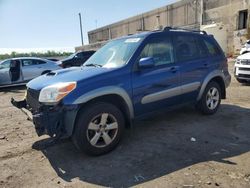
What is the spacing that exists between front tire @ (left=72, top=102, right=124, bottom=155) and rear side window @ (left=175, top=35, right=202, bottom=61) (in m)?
1.86

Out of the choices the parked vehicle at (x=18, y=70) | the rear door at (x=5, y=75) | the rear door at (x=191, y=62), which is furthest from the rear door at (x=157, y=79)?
the rear door at (x=5, y=75)

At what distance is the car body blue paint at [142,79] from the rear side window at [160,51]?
74 millimetres

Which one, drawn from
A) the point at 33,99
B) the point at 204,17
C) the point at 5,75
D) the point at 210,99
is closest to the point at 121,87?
the point at 33,99

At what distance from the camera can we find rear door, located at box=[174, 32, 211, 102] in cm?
521

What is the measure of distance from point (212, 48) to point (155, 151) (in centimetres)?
299

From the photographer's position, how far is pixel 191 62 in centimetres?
536

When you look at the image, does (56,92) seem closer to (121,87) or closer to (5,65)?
(121,87)

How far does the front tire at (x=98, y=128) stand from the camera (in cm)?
386

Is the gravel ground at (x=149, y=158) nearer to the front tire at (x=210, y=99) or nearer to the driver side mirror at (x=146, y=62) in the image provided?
the front tire at (x=210, y=99)

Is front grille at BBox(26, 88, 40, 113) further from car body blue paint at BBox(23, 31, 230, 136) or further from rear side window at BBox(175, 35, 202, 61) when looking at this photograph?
rear side window at BBox(175, 35, 202, 61)

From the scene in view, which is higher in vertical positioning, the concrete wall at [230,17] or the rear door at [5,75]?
the concrete wall at [230,17]

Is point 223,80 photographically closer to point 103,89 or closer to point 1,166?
point 103,89

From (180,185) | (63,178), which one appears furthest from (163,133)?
(63,178)

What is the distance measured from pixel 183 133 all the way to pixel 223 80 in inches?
78.3
